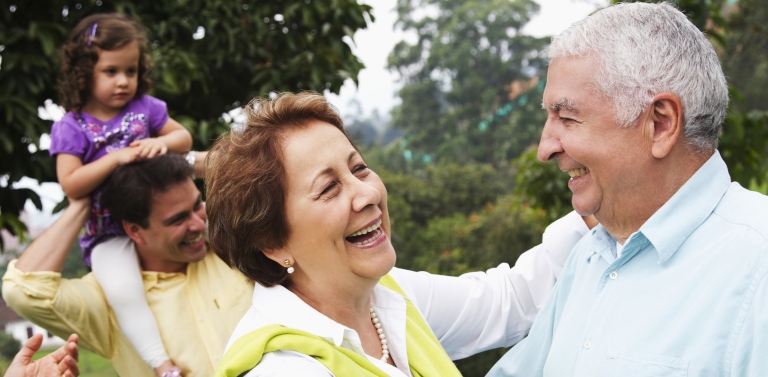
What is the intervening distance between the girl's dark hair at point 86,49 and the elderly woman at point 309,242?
1.28m

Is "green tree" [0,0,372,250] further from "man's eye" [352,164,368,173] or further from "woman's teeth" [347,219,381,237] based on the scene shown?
"woman's teeth" [347,219,381,237]

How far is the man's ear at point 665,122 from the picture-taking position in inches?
69.6

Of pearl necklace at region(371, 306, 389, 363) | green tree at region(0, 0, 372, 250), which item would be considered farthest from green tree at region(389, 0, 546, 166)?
pearl necklace at region(371, 306, 389, 363)

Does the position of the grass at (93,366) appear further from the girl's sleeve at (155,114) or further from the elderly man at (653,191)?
the elderly man at (653,191)

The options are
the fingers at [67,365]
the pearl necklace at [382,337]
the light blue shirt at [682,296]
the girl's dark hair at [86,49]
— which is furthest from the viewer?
the girl's dark hair at [86,49]

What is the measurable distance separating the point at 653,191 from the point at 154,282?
186cm

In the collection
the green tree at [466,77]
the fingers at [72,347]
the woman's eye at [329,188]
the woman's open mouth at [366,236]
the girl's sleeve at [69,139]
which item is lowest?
the green tree at [466,77]

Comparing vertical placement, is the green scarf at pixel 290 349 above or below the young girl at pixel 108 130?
above

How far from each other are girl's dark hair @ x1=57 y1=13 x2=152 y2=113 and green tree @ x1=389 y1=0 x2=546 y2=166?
35137 mm

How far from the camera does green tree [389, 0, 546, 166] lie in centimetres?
3916

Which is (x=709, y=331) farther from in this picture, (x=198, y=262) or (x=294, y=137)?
(x=198, y=262)

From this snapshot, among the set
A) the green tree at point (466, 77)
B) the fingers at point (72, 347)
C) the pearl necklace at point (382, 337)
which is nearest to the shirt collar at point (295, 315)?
the pearl necklace at point (382, 337)

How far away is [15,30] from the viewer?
367cm

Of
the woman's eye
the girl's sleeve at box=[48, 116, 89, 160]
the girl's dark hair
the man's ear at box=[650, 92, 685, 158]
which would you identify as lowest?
the girl's sleeve at box=[48, 116, 89, 160]
